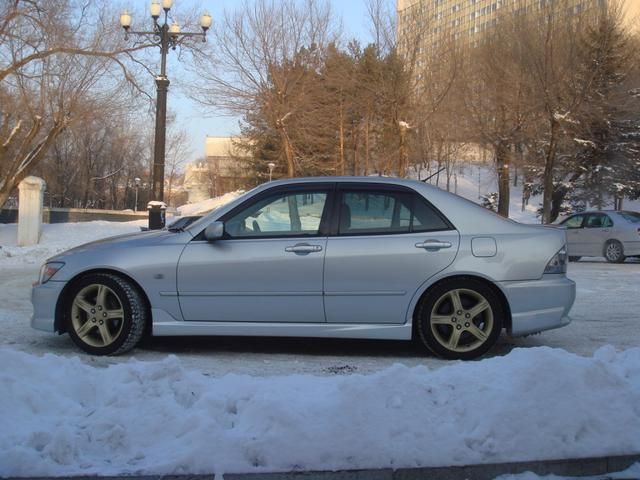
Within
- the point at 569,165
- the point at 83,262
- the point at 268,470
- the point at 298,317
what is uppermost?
the point at 569,165

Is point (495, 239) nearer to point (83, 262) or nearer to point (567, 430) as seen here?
point (567, 430)

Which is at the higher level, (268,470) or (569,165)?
(569,165)

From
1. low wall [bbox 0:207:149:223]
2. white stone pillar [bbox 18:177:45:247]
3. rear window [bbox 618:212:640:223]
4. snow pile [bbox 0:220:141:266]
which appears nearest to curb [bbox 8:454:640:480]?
snow pile [bbox 0:220:141:266]

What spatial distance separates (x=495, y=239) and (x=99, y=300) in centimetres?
327

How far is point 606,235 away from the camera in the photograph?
53.2ft

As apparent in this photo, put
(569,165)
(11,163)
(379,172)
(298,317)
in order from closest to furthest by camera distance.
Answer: (298,317) → (11,163) → (379,172) → (569,165)

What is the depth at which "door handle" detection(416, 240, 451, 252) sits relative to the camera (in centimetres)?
521

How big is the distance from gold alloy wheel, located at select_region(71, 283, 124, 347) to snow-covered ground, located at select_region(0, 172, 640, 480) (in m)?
1.06

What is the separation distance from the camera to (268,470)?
3137 millimetres

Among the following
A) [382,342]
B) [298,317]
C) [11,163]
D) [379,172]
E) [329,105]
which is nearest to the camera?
[298,317]

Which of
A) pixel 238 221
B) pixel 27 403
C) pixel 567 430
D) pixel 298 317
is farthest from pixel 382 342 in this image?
pixel 27 403

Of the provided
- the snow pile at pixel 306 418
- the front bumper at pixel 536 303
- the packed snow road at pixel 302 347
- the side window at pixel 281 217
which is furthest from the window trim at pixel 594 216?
the snow pile at pixel 306 418

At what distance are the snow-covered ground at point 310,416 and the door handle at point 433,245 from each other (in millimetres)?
1225

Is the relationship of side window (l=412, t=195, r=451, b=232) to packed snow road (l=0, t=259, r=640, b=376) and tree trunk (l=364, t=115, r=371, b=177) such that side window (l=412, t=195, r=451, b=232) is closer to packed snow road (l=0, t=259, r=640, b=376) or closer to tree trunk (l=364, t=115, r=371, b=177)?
packed snow road (l=0, t=259, r=640, b=376)
